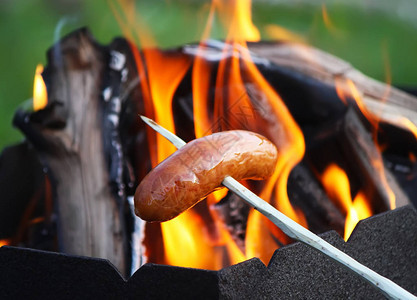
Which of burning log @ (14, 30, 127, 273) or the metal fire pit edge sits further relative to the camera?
burning log @ (14, 30, 127, 273)

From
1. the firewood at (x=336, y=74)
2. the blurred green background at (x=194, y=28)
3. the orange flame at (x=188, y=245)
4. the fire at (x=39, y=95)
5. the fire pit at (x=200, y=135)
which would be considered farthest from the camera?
the blurred green background at (x=194, y=28)

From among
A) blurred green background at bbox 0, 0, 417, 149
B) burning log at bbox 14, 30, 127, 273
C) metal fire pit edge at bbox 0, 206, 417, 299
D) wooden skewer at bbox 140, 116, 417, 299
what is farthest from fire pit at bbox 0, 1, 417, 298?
blurred green background at bbox 0, 0, 417, 149

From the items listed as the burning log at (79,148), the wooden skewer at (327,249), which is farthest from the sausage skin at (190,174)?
the burning log at (79,148)

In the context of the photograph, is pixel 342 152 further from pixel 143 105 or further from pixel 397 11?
pixel 397 11

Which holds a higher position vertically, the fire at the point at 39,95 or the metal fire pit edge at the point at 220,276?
the fire at the point at 39,95

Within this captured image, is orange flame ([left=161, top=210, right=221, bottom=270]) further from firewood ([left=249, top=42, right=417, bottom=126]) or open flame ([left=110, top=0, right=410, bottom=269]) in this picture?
firewood ([left=249, top=42, right=417, bottom=126])

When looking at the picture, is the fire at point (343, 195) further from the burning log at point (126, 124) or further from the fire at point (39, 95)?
the fire at point (39, 95)
